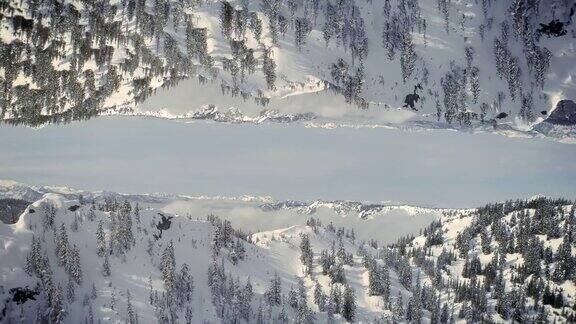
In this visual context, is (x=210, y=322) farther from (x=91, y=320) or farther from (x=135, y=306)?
(x=91, y=320)

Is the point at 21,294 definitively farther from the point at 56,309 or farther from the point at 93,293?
the point at 93,293

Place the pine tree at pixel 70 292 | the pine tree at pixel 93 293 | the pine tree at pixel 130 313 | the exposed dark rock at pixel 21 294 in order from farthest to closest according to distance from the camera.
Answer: the pine tree at pixel 93 293, the pine tree at pixel 70 292, the pine tree at pixel 130 313, the exposed dark rock at pixel 21 294

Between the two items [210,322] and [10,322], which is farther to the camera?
[210,322]

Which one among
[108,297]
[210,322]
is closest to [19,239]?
[108,297]

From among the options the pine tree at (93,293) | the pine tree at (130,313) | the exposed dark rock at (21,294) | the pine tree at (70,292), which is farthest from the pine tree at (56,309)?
the pine tree at (130,313)

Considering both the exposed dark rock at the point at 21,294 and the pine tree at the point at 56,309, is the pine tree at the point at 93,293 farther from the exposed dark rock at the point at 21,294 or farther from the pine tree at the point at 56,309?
the exposed dark rock at the point at 21,294

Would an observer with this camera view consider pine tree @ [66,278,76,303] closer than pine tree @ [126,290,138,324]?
No

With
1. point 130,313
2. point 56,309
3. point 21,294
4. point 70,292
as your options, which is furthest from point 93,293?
point 21,294

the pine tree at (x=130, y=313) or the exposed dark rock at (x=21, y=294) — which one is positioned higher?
the exposed dark rock at (x=21, y=294)

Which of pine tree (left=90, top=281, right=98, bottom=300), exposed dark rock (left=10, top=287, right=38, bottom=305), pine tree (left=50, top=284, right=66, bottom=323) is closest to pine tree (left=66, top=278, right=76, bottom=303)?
pine tree (left=50, top=284, right=66, bottom=323)

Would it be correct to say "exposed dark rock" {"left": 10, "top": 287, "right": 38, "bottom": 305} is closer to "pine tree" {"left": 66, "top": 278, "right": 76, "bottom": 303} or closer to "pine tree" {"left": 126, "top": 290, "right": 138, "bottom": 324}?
"pine tree" {"left": 66, "top": 278, "right": 76, "bottom": 303}

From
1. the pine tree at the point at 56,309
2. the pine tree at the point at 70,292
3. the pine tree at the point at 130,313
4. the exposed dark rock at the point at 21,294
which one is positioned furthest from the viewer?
the pine tree at the point at 70,292
